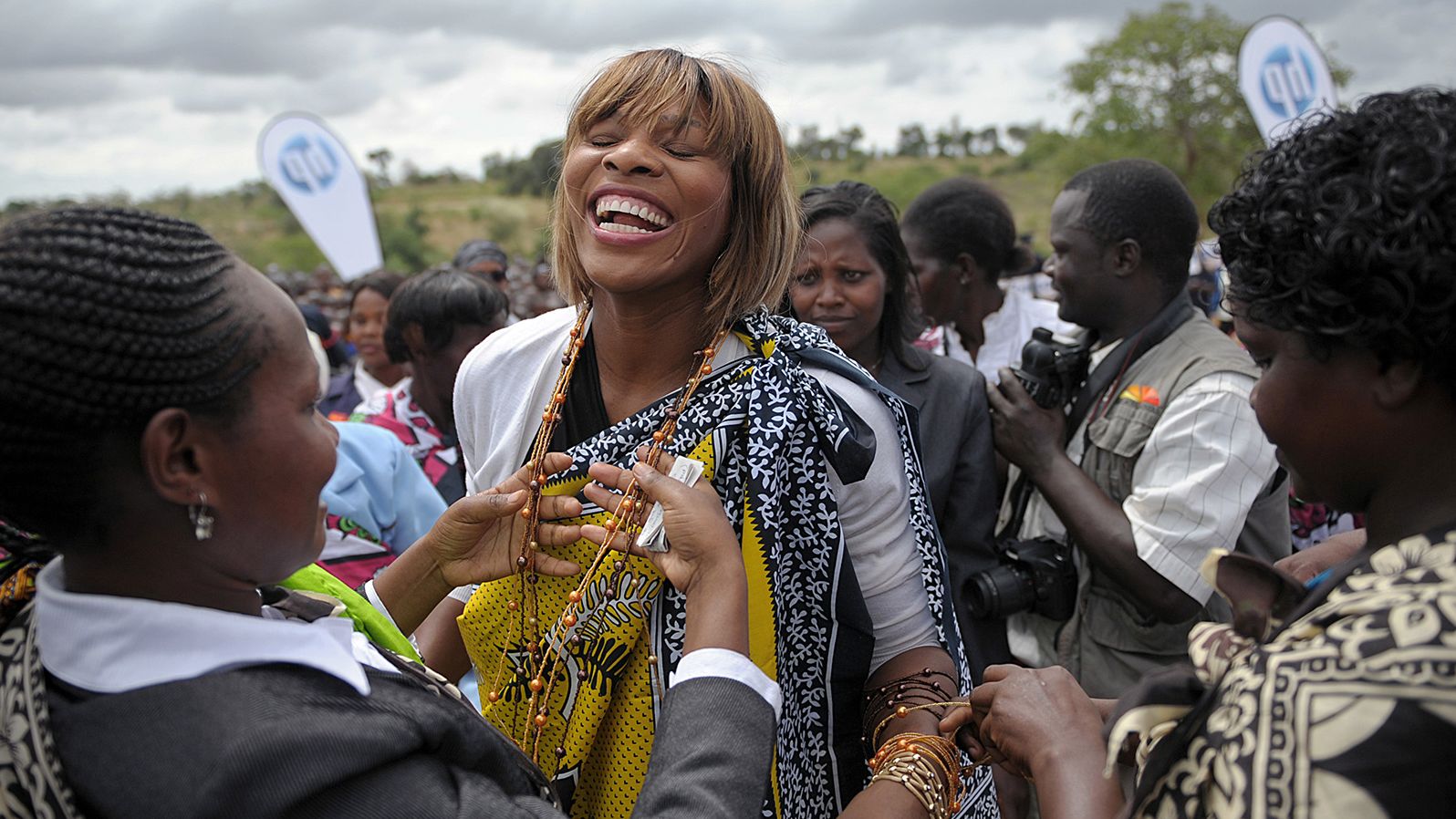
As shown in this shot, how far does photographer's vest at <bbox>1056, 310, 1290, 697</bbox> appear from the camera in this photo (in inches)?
105

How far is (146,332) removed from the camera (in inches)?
41.3

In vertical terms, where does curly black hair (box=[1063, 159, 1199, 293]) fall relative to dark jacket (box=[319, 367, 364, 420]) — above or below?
above

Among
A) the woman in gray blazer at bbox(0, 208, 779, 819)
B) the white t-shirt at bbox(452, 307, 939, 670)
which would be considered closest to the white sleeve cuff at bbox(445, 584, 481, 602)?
the white t-shirt at bbox(452, 307, 939, 670)

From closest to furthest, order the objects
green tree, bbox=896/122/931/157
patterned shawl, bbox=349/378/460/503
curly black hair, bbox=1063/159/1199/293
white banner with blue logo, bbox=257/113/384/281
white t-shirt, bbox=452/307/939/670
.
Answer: white t-shirt, bbox=452/307/939/670 < curly black hair, bbox=1063/159/1199/293 < patterned shawl, bbox=349/378/460/503 < white banner with blue logo, bbox=257/113/384/281 < green tree, bbox=896/122/931/157

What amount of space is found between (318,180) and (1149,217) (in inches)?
364

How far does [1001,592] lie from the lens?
2.78 metres

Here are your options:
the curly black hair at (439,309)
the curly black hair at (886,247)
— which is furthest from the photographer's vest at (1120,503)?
the curly black hair at (439,309)

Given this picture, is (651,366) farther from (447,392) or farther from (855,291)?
(447,392)

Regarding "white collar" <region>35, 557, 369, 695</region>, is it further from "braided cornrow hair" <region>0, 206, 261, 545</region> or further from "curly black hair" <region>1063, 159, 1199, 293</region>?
"curly black hair" <region>1063, 159, 1199, 293</region>

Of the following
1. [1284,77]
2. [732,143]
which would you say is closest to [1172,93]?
[1284,77]

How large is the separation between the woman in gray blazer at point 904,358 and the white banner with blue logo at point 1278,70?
6615 mm

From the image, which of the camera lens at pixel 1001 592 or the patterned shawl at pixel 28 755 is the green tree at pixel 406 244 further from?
the patterned shawl at pixel 28 755

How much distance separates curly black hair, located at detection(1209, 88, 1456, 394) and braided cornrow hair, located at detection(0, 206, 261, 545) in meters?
1.15

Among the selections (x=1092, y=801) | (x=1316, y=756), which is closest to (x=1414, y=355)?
(x=1316, y=756)
